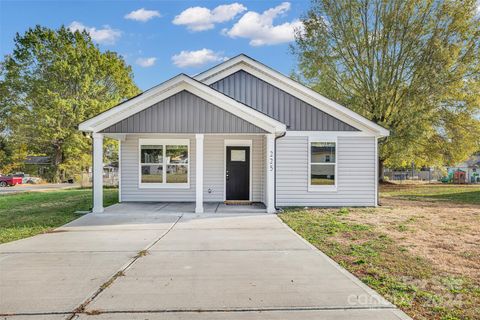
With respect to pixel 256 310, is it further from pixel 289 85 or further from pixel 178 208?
pixel 289 85

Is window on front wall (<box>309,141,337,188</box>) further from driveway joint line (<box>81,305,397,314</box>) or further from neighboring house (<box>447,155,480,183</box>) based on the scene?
neighboring house (<box>447,155,480,183</box>)

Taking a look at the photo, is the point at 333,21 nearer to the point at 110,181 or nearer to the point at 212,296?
the point at 212,296

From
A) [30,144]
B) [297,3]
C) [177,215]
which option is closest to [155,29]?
[297,3]

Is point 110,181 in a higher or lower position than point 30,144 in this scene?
lower

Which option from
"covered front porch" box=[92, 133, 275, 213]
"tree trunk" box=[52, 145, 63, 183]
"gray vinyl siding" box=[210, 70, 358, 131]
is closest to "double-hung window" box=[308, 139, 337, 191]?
"gray vinyl siding" box=[210, 70, 358, 131]

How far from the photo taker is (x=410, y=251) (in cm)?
581

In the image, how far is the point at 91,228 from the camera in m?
8.00

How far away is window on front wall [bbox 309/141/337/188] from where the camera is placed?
38.5 ft

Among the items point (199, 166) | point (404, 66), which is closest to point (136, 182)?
point (199, 166)

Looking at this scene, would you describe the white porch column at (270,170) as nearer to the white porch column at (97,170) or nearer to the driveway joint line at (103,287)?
the driveway joint line at (103,287)

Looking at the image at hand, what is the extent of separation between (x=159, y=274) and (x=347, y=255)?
3.14 metres

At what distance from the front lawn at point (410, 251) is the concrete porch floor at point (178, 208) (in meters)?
1.48

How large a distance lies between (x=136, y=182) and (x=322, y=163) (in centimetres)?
715

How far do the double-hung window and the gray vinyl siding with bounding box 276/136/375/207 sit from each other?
15 cm
